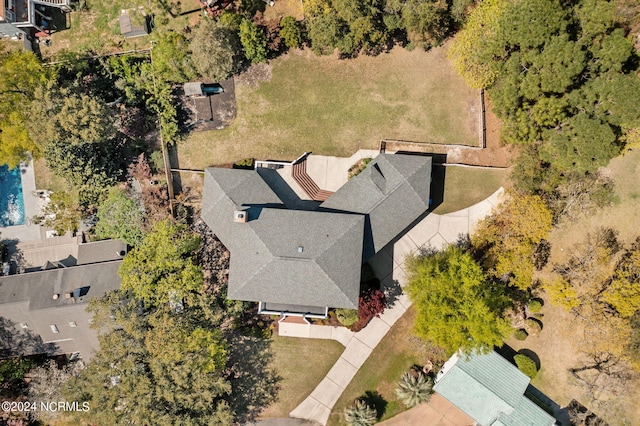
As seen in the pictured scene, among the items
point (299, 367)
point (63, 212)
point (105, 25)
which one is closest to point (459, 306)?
point (299, 367)

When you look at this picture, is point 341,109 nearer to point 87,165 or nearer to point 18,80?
point 87,165

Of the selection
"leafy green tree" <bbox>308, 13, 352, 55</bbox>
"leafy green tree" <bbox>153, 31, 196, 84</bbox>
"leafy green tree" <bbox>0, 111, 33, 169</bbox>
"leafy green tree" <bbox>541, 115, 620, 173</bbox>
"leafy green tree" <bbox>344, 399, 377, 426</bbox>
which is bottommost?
"leafy green tree" <bbox>344, 399, 377, 426</bbox>

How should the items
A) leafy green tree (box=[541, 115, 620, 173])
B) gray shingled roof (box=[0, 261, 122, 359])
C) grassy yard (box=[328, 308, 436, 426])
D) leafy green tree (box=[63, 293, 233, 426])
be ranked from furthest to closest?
grassy yard (box=[328, 308, 436, 426]) < gray shingled roof (box=[0, 261, 122, 359]) < leafy green tree (box=[63, 293, 233, 426]) < leafy green tree (box=[541, 115, 620, 173])

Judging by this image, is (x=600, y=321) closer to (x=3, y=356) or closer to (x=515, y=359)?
(x=515, y=359)

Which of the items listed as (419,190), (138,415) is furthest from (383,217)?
(138,415)

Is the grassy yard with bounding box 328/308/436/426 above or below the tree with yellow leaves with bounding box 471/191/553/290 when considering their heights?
below

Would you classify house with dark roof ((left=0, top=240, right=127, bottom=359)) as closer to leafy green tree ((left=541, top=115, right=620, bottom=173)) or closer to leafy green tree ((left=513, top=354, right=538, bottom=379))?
leafy green tree ((left=513, top=354, right=538, bottom=379))

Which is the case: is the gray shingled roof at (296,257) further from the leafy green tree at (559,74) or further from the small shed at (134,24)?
the small shed at (134,24)

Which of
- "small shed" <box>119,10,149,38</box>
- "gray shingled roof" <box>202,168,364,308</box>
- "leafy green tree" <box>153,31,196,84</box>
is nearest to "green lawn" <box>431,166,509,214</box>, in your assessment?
"gray shingled roof" <box>202,168,364,308</box>
